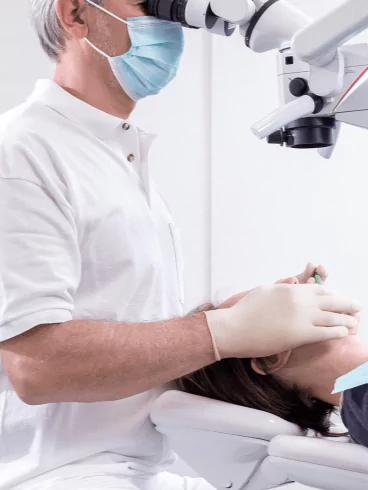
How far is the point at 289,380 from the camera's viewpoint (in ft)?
4.94

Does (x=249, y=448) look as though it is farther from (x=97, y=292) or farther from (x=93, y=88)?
(x=93, y=88)

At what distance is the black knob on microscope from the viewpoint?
1.36 m

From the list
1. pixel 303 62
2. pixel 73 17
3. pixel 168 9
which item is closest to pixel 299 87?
pixel 303 62

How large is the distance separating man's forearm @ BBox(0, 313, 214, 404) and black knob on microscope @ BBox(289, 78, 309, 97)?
42cm

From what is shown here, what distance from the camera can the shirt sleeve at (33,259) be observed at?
1307 mm

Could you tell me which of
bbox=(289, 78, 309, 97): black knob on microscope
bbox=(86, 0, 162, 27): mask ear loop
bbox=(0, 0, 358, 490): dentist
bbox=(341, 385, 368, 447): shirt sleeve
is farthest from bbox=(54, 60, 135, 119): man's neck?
→ bbox=(341, 385, 368, 447): shirt sleeve

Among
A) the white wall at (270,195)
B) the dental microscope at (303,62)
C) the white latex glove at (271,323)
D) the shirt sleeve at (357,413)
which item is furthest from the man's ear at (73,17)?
the white wall at (270,195)

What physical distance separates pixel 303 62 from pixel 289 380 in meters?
0.58

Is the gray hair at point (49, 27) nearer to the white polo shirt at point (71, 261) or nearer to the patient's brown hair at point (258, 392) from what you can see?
the white polo shirt at point (71, 261)

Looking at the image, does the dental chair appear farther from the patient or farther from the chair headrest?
the patient

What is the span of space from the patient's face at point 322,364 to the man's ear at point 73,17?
2.58 ft

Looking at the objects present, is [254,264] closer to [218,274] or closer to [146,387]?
[218,274]

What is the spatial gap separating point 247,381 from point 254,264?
1601 mm

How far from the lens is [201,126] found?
3.18 m
